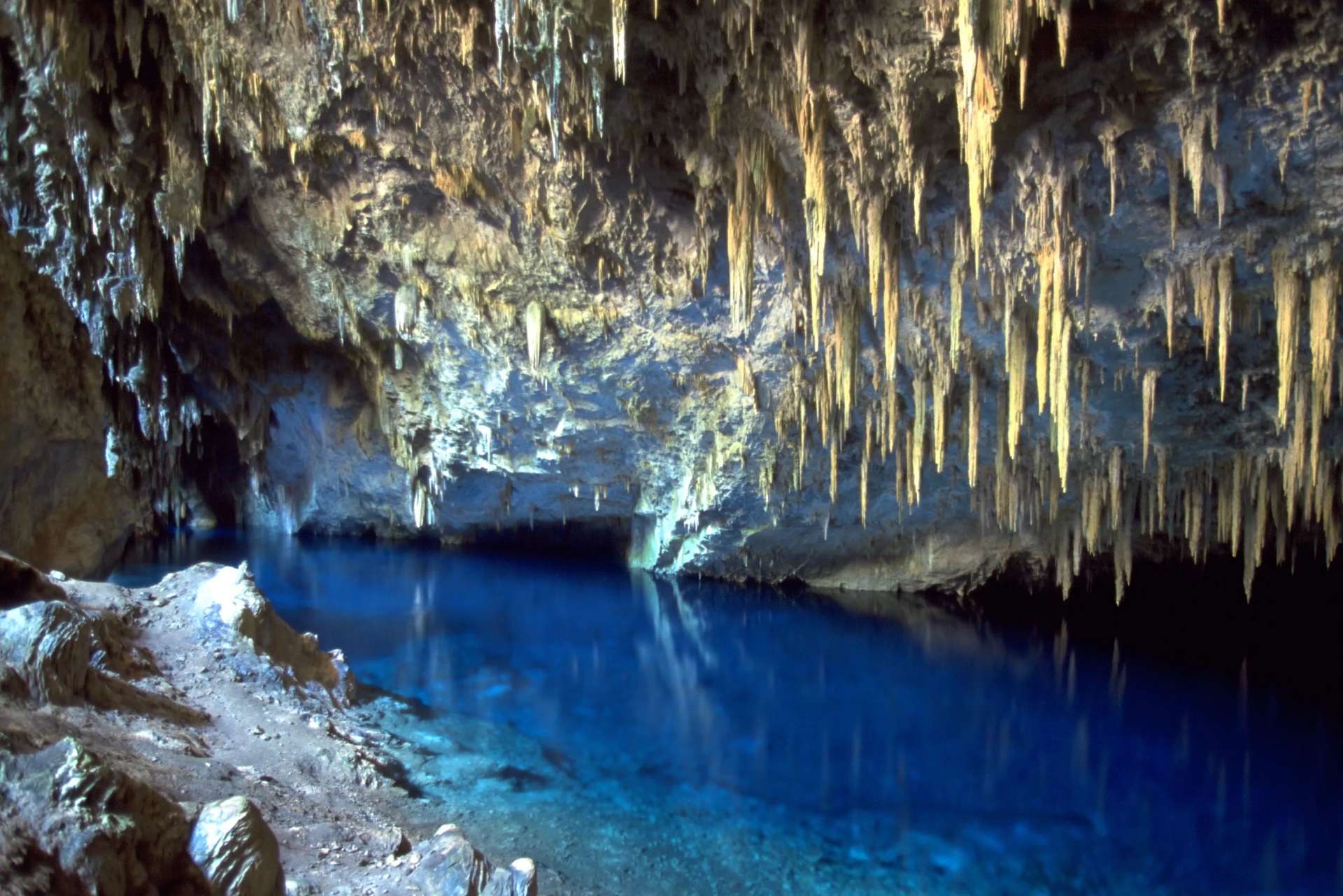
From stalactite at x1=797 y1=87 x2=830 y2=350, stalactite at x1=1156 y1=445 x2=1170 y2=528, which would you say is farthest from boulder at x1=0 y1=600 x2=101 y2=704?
stalactite at x1=1156 y1=445 x2=1170 y2=528

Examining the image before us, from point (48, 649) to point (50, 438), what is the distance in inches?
143

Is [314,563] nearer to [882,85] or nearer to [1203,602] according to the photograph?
[882,85]

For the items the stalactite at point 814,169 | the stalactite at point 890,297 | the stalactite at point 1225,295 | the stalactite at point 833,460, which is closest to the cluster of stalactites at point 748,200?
the stalactite at point 814,169

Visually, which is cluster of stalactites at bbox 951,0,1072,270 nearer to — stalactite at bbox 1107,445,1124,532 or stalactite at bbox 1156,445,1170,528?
stalactite at bbox 1156,445,1170,528

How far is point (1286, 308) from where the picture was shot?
5.87m

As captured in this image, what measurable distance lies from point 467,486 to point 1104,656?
34.5 feet

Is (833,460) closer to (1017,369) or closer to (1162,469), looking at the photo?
(1017,369)

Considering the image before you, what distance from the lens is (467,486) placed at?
49.0ft

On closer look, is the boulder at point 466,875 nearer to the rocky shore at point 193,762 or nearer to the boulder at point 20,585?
the rocky shore at point 193,762

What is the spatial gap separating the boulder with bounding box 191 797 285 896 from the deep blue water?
347 centimetres

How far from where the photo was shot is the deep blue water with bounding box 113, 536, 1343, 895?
536 cm


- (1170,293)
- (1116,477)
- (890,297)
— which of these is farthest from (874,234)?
(1116,477)

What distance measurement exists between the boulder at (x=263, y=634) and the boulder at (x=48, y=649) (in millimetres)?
1759

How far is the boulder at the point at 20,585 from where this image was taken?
404cm
